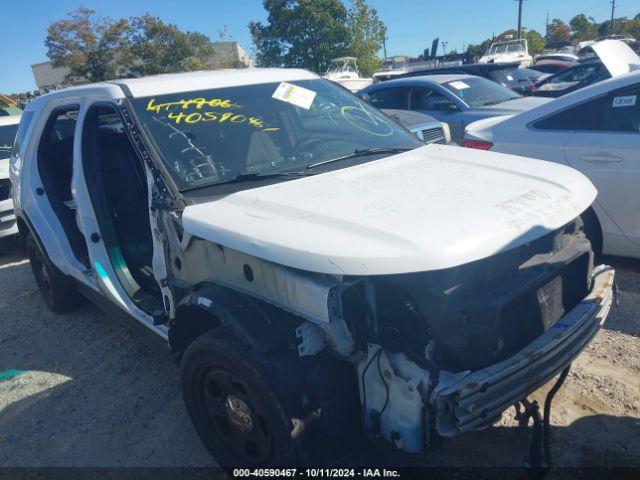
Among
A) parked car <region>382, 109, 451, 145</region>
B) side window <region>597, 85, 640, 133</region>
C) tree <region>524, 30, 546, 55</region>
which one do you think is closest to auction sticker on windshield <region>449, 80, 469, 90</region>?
parked car <region>382, 109, 451, 145</region>

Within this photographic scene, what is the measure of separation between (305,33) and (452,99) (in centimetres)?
2500

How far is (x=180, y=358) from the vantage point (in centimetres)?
270

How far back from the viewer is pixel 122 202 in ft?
12.0

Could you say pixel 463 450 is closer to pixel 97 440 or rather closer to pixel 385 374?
pixel 385 374

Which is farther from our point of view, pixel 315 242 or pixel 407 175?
pixel 407 175

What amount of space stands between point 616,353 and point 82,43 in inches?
1531

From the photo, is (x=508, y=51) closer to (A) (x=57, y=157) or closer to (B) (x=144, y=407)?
(A) (x=57, y=157)

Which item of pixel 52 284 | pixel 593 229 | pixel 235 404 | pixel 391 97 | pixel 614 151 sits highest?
pixel 391 97

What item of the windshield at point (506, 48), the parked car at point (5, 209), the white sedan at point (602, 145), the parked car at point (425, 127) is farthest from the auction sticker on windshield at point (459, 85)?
the windshield at point (506, 48)

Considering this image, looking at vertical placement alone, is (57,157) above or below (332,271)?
above

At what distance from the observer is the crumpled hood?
6.03ft

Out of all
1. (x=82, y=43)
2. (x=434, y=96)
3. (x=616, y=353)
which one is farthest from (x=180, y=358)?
(x=82, y=43)

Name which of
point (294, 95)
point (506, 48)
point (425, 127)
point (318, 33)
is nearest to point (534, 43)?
point (506, 48)

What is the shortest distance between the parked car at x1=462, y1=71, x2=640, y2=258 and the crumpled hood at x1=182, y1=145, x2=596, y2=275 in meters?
1.39
